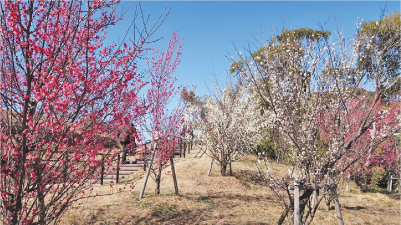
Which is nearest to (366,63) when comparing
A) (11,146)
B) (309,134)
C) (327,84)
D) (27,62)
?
(327,84)

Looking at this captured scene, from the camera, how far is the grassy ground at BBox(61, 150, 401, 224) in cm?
749

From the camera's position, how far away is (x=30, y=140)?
390cm

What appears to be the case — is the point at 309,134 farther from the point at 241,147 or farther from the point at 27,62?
the point at 241,147

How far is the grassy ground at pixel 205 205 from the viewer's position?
7.49 m

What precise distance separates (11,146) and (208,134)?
12.4 meters

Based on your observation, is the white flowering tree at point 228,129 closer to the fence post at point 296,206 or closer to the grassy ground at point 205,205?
the grassy ground at point 205,205

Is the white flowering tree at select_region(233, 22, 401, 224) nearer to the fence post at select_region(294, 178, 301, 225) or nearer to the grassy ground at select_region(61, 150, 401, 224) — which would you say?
the fence post at select_region(294, 178, 301, 225)

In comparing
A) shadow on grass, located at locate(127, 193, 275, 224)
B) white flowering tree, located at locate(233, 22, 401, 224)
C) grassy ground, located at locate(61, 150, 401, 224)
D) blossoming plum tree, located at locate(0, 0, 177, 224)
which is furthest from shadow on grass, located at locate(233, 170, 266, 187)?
blossoming plum tree, located at locate(0, 0, 177, 224)

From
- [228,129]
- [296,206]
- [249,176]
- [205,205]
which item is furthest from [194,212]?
[249,176]

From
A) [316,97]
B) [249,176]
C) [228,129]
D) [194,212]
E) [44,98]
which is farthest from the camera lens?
[249,176]

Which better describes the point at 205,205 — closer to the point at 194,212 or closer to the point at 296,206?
the point at 194,212

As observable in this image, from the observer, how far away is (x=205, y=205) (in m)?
9.05

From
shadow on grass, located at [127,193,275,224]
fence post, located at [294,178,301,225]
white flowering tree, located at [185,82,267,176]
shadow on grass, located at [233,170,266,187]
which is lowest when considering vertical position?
shadow on grass, located at [127,193,275,224]

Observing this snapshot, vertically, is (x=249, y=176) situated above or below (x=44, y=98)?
below
